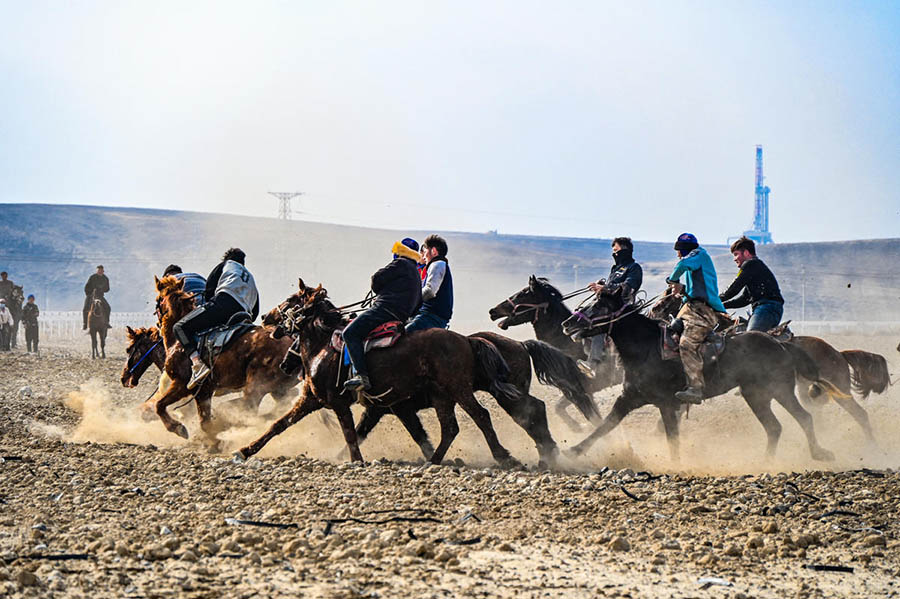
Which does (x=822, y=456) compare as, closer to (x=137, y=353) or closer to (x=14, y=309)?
(x=137, y=353)

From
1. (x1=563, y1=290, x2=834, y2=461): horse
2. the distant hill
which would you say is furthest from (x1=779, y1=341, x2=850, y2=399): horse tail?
the distant hill

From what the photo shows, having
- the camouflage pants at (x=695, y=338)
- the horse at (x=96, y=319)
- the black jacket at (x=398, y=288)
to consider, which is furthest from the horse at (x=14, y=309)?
the camouflage pants at (x=695, y=338)

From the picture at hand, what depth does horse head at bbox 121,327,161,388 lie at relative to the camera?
13.0m

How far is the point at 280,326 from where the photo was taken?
10.3m

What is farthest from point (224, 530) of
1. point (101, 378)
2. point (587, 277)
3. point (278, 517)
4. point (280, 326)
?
point (587, 277)

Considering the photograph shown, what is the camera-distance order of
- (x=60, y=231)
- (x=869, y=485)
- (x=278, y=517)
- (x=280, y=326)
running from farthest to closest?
(x=60, y=231), (x=280, y=326), (x=869, y=485), (x=278, y=517)

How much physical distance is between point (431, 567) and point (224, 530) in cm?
142

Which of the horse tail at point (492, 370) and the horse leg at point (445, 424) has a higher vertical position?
the horse tail at point (492, 370)

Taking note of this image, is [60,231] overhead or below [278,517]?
overhead

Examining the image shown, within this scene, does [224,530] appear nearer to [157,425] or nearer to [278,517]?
[278,517]

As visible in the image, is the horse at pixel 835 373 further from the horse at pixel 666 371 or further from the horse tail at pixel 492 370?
the horse tail at pixel 492 370

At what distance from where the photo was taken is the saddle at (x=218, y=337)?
1126 cm

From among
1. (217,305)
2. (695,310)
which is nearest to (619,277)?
(695,310)

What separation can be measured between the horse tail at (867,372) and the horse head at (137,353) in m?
8.22
